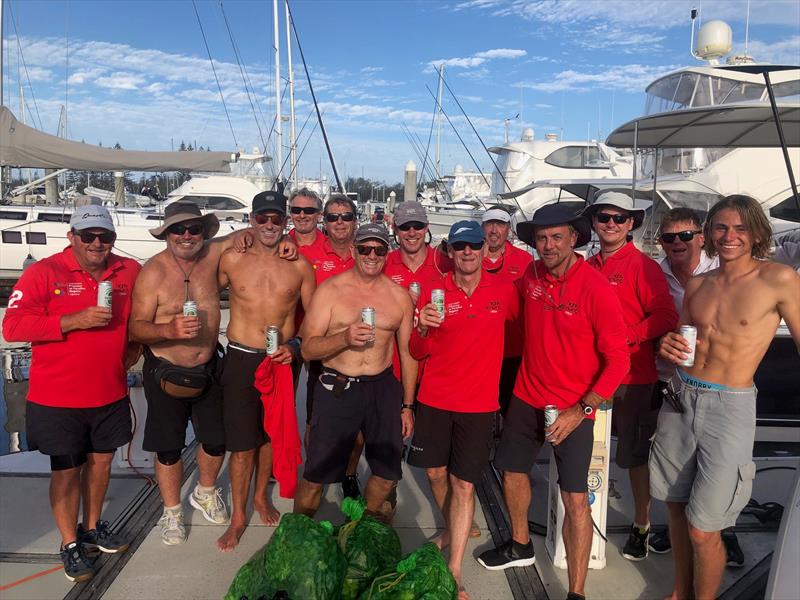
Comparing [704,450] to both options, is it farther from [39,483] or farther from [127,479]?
[39,483]

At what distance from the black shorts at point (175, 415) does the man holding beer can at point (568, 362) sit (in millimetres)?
1828

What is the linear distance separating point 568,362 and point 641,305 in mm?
712

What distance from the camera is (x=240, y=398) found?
3633 millimetres

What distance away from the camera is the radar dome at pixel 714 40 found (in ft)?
37.6

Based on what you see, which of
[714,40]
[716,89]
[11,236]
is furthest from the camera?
[11,236]

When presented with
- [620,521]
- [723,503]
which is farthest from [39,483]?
[723,503]

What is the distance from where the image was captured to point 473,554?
3533 mm

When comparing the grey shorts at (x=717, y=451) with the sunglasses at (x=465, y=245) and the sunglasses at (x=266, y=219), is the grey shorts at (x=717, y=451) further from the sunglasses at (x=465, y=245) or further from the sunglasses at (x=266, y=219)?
the sunglasses at (x=266, y=219)

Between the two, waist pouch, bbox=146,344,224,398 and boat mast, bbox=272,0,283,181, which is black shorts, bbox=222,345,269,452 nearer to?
waist pouch, bbox=146,344,224,398

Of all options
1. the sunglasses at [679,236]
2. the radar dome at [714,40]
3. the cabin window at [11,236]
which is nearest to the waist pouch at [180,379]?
the sunglasses at [679,236]

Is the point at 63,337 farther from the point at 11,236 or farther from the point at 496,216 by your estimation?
the point at 11,236

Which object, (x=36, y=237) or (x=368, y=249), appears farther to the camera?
(x=36, y=237)

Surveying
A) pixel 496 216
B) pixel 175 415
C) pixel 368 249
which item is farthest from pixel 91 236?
pixel 496 216

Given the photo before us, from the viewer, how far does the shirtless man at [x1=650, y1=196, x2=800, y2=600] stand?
2633mm
